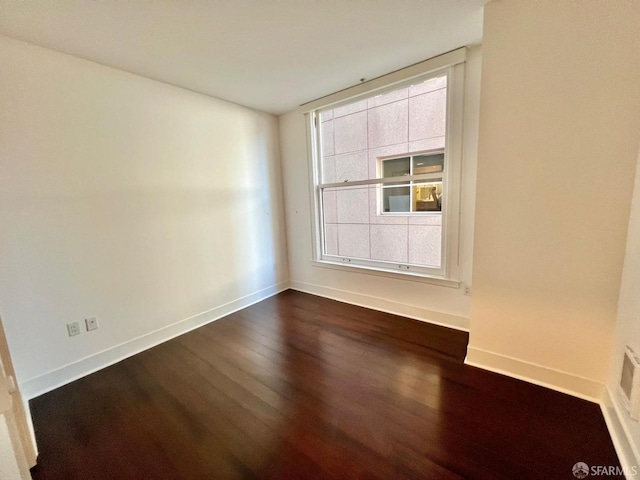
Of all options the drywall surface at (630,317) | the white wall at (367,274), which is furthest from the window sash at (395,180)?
the drywall surface at (630,317)

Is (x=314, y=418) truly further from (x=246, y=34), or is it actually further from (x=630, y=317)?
(x=246, y=34)

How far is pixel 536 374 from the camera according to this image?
1.76 meters

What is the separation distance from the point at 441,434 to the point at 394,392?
0.36 meters

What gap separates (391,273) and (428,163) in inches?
47.2

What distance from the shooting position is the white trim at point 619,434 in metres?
1.17

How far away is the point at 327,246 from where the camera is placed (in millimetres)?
3561

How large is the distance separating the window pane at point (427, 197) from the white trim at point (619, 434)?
170 cm

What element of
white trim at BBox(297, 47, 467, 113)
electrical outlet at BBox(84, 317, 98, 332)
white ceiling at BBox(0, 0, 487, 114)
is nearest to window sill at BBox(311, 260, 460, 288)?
white trim at BBox(297, 47, 467, 113)

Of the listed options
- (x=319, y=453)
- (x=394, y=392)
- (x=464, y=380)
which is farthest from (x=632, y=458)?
(x=319, y=453)

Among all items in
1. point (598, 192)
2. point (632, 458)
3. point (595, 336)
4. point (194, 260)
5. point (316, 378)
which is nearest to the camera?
point (632, 458)

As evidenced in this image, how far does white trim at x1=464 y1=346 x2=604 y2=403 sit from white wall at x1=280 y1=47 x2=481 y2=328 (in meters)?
0.55

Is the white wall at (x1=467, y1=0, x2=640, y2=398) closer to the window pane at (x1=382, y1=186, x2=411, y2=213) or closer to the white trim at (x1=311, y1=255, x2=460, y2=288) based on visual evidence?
the white trim at (x1=311, y1=255, x2=460, y2=288)

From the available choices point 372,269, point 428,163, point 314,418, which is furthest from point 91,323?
point 428,163

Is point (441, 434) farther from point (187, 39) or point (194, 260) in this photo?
point (187, 39)
